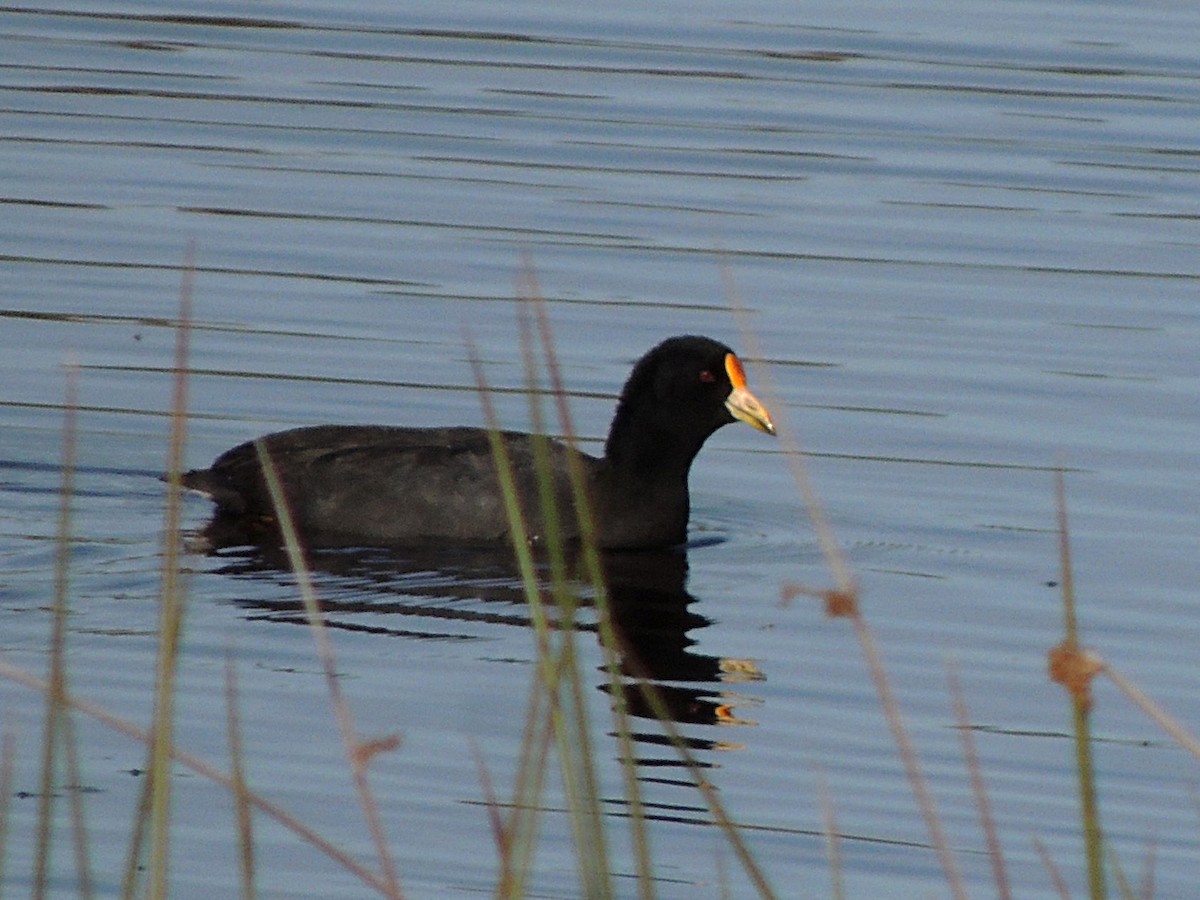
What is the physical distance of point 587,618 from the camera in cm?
878

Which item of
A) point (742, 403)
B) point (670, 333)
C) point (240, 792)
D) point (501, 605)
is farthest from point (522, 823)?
point (670, 333)

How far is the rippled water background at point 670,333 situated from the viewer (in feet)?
22.4

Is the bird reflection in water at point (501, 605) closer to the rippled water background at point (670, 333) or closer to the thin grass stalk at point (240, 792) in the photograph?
the rippled water background at point (670, 333)

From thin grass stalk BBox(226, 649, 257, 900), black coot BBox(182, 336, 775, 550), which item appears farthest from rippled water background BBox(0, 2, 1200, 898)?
thin grass stalk BBox(226, 649, 257, 900)

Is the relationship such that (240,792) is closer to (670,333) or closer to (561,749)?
(561,749)

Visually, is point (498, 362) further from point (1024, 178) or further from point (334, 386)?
point (1024, 178)

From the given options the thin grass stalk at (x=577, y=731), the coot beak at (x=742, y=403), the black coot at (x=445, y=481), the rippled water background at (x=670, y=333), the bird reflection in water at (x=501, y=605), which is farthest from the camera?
the coot beak at (x=742, y=403)

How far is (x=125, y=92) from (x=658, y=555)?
25.8 ft

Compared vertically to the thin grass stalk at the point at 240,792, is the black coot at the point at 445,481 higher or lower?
higher

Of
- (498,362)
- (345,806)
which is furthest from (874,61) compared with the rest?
(345,806)

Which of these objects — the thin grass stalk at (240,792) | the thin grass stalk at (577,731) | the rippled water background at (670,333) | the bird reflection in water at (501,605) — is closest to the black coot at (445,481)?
the bird reflection in water at (501,605)

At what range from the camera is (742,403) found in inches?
396

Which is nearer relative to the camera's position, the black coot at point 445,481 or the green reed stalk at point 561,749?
the green reed stalk at point 561,749

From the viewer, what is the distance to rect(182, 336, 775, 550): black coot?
974 centimetres
